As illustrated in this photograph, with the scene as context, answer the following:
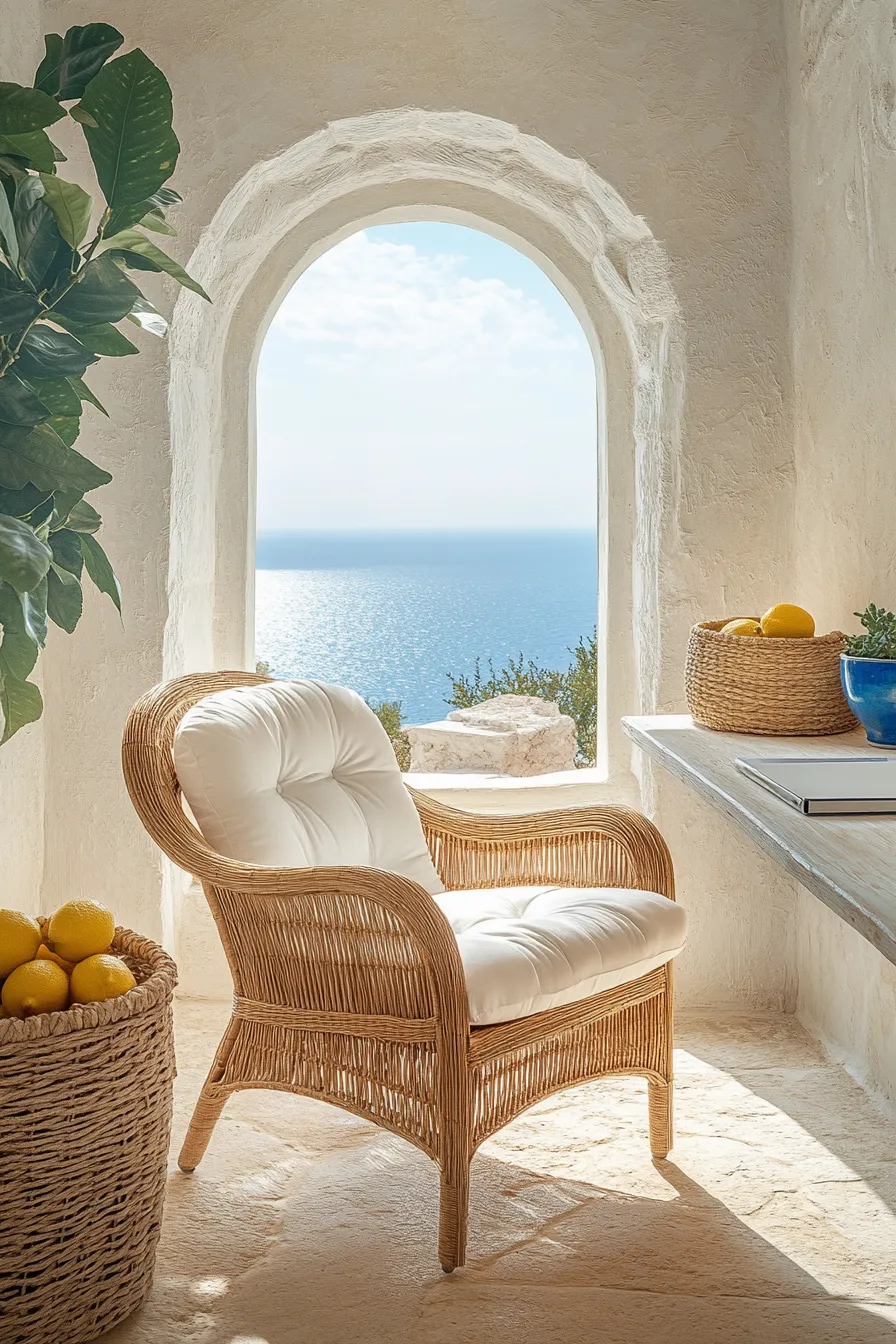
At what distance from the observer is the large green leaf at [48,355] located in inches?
64.5

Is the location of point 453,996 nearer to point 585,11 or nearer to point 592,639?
point 592,639

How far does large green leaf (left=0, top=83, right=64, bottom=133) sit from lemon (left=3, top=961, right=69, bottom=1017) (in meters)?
1.10

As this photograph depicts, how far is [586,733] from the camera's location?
11.2 feet

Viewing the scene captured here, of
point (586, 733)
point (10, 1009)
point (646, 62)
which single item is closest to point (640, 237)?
point (646, 62)

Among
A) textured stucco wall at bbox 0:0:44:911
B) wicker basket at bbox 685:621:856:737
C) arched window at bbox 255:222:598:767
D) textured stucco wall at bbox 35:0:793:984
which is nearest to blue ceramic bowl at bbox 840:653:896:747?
wicker basket at bbox 685:621:856:737

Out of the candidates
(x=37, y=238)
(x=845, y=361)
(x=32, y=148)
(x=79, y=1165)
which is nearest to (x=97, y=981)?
(x=79, y=1165)

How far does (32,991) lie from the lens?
1.58 metres

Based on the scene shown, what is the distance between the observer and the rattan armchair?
1.72 m

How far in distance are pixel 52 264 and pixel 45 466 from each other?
0.28 metres

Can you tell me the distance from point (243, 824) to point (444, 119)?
1671 millimetres

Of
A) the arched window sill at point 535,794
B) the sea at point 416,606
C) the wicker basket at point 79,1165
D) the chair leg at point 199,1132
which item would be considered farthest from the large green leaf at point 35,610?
the sea at point 416,606

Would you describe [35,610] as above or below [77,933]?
above

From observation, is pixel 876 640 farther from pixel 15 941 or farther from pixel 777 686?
pixel 15 941

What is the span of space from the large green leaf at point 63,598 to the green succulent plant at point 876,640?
4.02 ft
